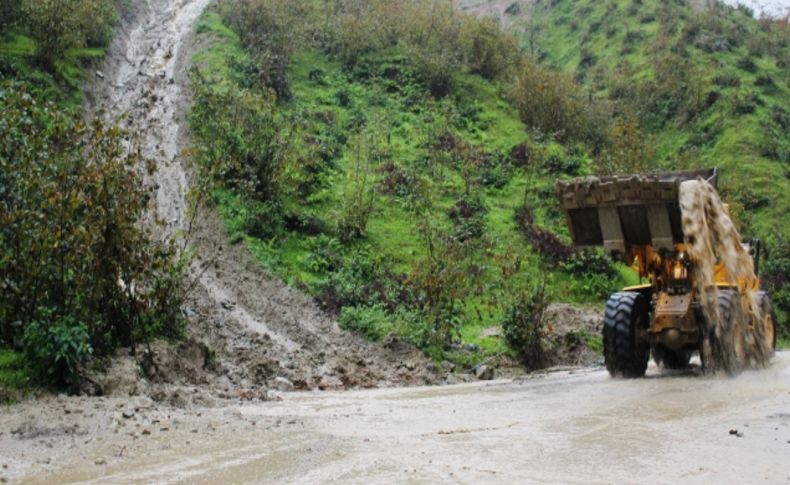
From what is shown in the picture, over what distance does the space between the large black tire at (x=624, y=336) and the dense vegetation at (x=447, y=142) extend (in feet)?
12.6

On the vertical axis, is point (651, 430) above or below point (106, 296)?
below

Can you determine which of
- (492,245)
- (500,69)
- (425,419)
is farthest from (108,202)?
(500,69)

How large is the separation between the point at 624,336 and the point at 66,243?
821 cm

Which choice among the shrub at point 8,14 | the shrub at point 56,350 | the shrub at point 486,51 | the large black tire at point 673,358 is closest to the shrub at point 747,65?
the shrub at point 486,51

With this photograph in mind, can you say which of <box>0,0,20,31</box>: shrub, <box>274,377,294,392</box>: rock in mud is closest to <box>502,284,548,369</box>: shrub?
<box>274,377,294,392</box>: rock in mud

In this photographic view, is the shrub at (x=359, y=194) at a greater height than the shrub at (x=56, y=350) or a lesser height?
greater

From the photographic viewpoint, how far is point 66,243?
10.0 m

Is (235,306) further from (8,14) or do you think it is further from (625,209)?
(8,14)

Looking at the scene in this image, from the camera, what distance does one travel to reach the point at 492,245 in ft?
75.5

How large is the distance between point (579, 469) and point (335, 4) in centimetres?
3574

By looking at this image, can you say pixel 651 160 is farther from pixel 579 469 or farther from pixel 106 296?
pixel 579 469

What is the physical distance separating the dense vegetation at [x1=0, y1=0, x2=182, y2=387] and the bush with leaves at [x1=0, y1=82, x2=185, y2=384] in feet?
0.04

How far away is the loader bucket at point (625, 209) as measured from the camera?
38.6 ft

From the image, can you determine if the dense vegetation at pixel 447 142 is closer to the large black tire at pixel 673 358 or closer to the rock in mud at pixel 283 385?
the large black tire at pixel 673 358
